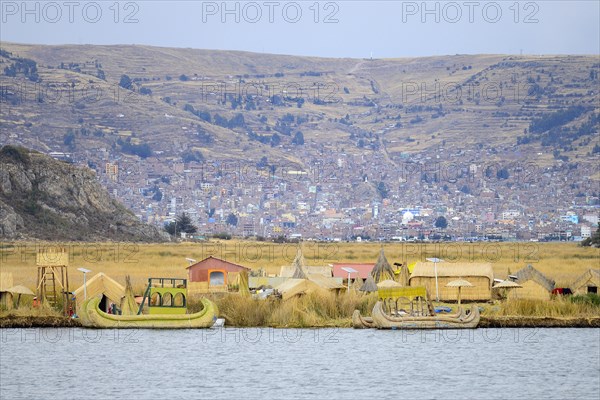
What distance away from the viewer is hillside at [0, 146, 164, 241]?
95.4 meters

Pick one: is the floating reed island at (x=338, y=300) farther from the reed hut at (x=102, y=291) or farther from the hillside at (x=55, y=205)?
the hillside at (x=55, y=205)

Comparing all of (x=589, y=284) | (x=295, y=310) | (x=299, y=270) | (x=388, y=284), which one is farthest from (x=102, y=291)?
(x=589, y=284)

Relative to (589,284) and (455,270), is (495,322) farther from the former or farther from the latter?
(589,284)

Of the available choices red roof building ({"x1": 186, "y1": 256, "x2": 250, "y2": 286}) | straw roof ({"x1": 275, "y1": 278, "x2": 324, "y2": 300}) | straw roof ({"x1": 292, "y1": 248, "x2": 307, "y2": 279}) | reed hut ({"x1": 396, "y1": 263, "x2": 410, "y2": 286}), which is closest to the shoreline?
straw roof ({"x1": 275, "y1": 278, "x2": 324, "y2": 300})

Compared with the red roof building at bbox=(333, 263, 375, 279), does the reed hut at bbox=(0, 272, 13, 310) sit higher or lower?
lower

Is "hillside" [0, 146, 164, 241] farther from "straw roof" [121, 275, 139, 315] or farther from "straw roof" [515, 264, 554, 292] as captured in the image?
"straw roof" [121, 275, 139, 315]

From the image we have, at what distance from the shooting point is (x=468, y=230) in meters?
188

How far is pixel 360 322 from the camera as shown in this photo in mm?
43094

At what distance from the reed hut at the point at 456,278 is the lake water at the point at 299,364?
588cm

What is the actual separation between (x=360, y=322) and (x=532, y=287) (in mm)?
8317

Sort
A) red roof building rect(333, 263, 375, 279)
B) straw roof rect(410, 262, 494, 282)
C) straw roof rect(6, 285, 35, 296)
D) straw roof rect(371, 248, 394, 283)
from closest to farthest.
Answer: straw roof rect(6, 285, 35, 296) < straw roof rect(410, 262, 494, 282) < straw roof rect(371, 248, 394, 283) < red roof building rect(333, 263, 375, 279)

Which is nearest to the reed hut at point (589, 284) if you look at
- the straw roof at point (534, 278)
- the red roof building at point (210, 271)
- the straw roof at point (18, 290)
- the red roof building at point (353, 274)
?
the straw roof at point (534, 278)

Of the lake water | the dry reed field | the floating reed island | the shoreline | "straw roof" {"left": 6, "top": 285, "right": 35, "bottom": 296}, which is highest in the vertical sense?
the dry reed field

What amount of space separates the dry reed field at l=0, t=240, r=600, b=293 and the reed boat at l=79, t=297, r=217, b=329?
6.36 m
